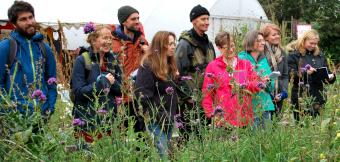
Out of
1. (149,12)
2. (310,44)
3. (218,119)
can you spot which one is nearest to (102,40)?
(218,119)

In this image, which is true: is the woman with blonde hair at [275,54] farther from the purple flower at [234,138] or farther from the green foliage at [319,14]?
the green foliage at [319,14]

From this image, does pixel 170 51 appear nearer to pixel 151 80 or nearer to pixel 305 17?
pixel 151 80

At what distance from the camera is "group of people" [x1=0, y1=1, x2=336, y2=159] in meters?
3.45

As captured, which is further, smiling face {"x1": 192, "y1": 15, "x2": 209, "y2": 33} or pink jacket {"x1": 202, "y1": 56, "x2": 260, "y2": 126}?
smiling face {"x1": 192, "y1": 15, "x2": 209, "y2": 33}

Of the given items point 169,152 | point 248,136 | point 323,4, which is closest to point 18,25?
point 169,152

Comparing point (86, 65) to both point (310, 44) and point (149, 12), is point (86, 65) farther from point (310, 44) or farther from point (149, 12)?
point (149, 12)

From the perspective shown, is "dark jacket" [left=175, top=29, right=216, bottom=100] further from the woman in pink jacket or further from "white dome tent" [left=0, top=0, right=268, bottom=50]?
"white dome tent" [left=0, top=0, right=268, bottom=50]

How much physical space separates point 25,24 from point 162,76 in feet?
3.55

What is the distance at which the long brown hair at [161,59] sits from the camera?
4629mm

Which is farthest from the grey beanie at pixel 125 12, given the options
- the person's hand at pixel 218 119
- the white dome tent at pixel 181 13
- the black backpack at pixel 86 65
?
the white dome tent at pixel 181 13

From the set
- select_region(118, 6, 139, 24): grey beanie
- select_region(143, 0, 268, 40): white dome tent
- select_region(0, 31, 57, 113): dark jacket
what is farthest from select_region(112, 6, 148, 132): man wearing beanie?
select_region(143, 0, 268, 40): white dome tent

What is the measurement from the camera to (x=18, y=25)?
410 centimetres

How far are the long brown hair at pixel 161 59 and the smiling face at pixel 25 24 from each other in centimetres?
92

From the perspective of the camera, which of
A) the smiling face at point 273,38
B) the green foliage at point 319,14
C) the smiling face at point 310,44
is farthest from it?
the green foliage at point 319,14
